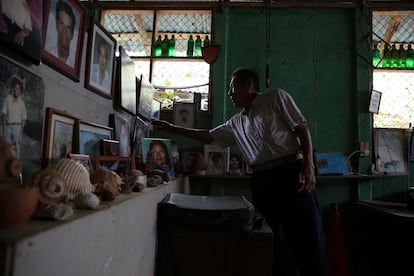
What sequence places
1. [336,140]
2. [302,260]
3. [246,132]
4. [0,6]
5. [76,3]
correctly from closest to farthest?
1. [0,6]
2. [76,3]
3. [302,260]
4. [246,132]
5. [336,140]

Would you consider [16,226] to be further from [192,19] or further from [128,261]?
[192,19]

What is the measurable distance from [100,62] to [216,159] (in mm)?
1330

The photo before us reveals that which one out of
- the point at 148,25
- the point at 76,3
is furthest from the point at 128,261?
the point at 148,25

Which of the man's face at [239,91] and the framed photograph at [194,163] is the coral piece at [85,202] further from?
the framed photograph at [194,163]

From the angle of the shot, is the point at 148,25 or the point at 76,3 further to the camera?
the point at 148,25

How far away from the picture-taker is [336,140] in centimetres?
258

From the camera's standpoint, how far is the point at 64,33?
1.14 meters

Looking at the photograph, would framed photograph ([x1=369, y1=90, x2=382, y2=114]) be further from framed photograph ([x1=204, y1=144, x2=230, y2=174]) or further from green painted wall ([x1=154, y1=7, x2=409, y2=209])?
framed photograph ([x1=204, y1=144, x2=230, y2=174])

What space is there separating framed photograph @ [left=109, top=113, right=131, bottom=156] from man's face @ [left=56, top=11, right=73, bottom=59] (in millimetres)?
453

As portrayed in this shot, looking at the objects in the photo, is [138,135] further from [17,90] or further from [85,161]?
[17,90]

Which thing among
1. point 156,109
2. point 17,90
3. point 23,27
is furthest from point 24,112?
point 156,109

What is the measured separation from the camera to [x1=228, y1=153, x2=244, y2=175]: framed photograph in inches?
97.8

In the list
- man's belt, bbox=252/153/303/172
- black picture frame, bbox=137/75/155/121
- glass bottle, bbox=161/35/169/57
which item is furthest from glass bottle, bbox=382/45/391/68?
black picture frame, bbox=137/75/155/121

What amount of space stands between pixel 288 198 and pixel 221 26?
1671 millimetres
